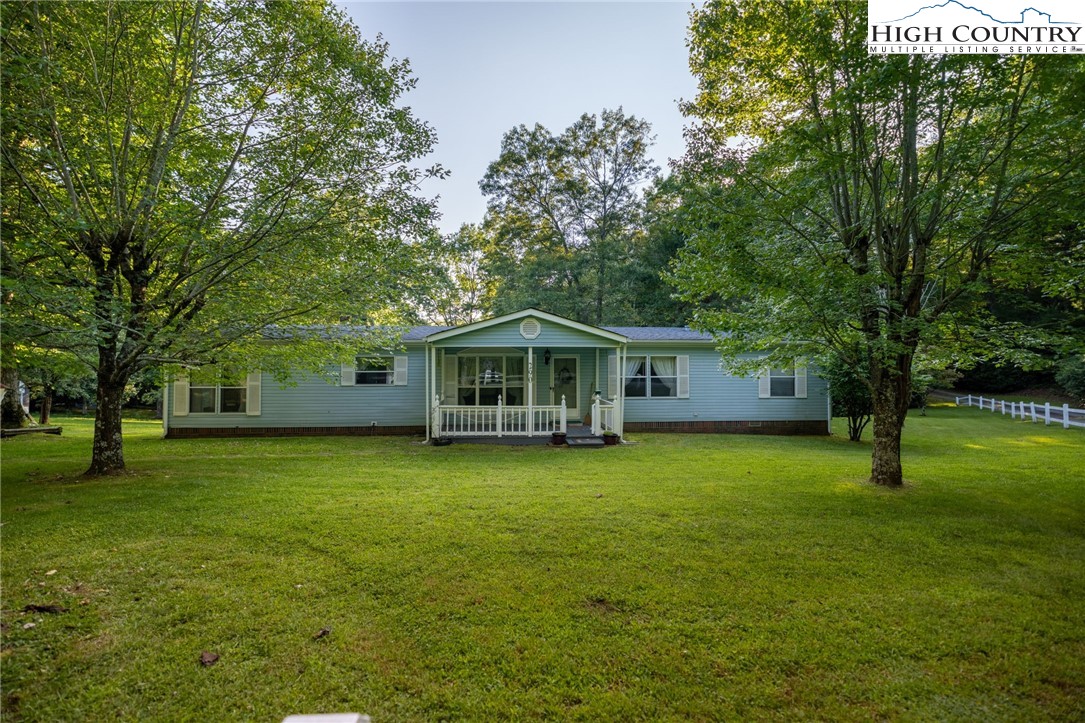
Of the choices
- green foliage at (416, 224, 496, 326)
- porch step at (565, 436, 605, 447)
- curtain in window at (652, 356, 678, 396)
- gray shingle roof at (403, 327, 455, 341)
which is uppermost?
green foliage at (416, 224, 496, 326)

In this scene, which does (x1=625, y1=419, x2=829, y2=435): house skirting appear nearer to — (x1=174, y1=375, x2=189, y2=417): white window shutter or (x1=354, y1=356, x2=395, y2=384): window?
(x1=354, y1=356, x2=395, y2=384): window

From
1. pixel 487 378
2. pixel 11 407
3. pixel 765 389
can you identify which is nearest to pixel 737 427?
pixel 765 389

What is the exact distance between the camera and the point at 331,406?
13.4 meters

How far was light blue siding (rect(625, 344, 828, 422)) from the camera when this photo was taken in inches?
562

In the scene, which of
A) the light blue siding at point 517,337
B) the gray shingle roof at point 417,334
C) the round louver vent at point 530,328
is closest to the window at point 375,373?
the gray shingle roof at point 417,334

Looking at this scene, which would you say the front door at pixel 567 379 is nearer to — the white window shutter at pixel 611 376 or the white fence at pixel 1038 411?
the white window shutter at pixel 611 376

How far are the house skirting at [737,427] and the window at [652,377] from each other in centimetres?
94

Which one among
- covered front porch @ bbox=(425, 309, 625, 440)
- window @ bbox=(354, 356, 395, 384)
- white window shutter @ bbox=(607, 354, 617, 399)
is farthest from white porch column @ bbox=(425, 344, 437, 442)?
white window shutter @ bbox=(607, 354, 617, 399)

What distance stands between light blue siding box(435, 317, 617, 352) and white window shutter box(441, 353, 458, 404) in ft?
6.69

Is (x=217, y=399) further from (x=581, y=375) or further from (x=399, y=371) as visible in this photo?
(x=581, y=375)

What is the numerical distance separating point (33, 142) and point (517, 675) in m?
9.38

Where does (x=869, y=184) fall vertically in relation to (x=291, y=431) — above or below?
above

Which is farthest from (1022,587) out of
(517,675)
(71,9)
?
(71,9)

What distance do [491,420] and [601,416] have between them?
309cm
